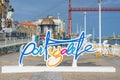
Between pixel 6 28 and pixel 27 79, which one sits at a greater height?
pixel 6 28

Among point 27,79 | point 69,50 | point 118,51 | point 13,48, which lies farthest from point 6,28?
point 27,79

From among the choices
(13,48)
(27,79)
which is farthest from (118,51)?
(27,79)

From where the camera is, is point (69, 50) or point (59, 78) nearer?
point (59, 78)

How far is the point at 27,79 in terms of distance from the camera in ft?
54.4

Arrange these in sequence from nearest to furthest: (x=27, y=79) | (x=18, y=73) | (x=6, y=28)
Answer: (x=27, y=79) < (x=18, y=73) < (x=6, y=28)

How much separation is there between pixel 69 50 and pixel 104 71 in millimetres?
2409

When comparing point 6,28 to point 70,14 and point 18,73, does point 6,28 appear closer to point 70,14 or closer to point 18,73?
point 18,73

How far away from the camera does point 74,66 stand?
21062mm

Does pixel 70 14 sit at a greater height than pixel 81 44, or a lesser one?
greater

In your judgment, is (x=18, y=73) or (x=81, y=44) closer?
(x=18, y=73)

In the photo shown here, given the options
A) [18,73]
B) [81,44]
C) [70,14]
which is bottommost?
[18,73]

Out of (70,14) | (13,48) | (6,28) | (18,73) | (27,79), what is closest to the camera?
(27,79)

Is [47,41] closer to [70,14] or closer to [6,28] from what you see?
[6,28]

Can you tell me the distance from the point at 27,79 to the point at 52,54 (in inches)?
178
